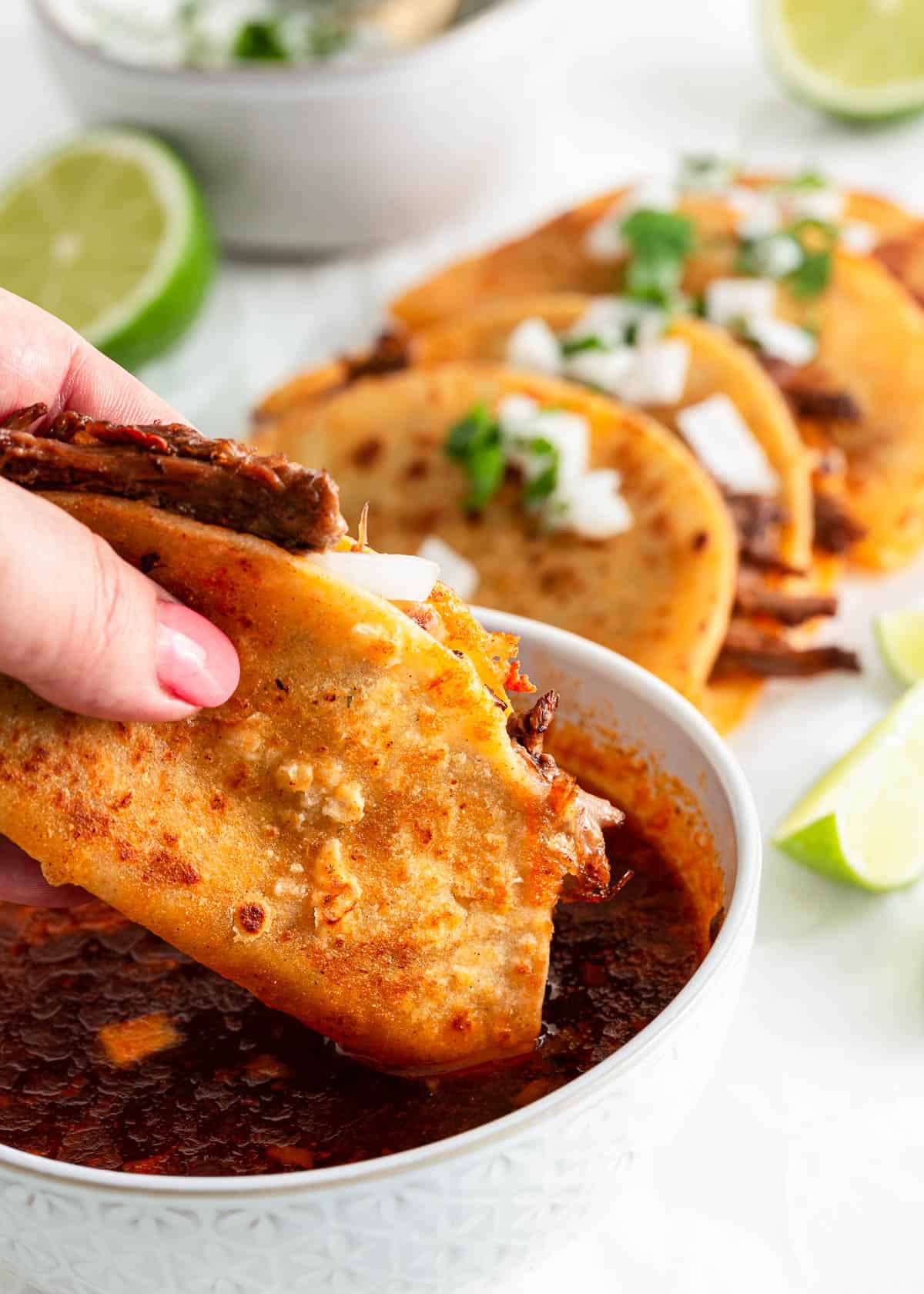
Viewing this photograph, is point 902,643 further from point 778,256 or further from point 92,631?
point 92,631

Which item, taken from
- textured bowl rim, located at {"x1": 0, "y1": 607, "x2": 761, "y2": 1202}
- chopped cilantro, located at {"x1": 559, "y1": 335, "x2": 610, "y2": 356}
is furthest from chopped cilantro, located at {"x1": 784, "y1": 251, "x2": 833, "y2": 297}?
textured bowl rim, located at {"x1": 0, "y1": 607, "x2": 761, "y2": 1202}

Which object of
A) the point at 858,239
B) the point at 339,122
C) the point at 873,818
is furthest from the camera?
the point at 339,122

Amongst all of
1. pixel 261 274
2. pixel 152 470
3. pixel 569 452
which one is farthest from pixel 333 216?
pixel 152 470

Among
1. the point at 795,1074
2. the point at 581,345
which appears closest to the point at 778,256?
the point at 581,345

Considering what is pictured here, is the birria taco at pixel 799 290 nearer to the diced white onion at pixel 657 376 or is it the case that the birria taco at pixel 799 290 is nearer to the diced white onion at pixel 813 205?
the diced white onion at pixel 813 205

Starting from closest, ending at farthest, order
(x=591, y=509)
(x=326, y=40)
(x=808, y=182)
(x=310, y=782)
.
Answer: (x=310, y=782) < (x=591, y=509) < (x=808, y=182) < (x=326, y=40)

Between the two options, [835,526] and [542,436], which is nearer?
[542,436]

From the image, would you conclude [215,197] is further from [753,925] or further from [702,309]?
[753,925]
